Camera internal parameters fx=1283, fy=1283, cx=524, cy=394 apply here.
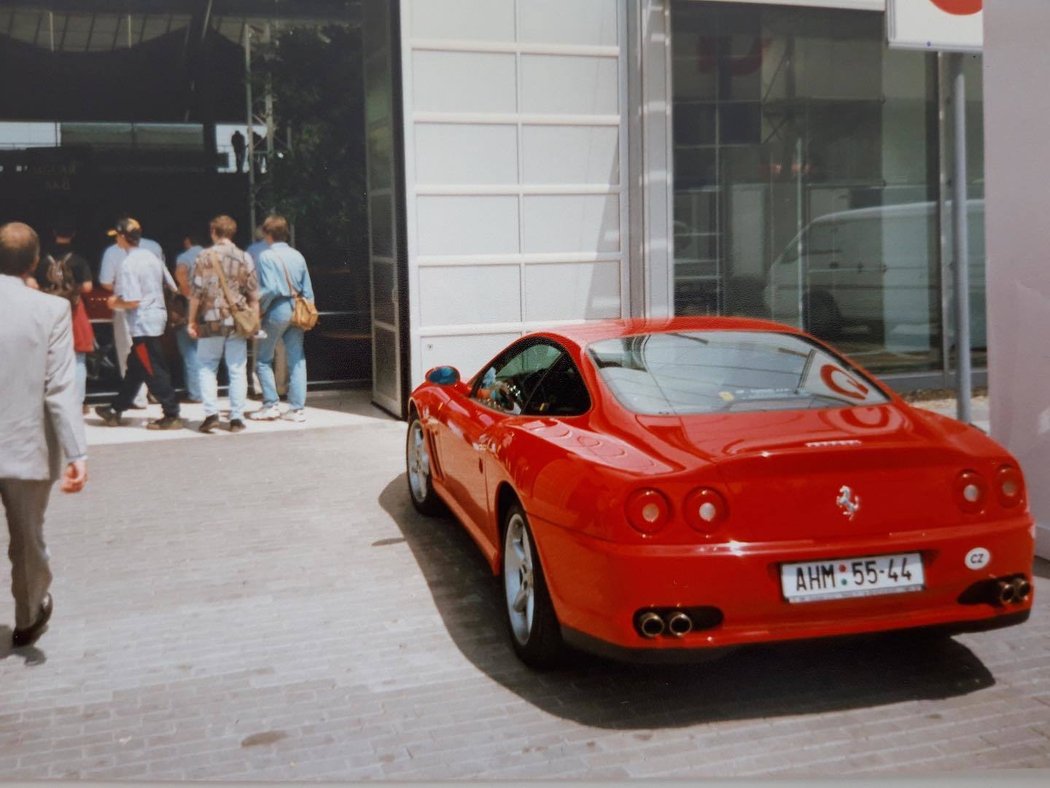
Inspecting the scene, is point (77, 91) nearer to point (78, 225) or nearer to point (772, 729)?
point (78, 225)

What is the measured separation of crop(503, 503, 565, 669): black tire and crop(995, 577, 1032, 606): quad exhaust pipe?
5.13 ft

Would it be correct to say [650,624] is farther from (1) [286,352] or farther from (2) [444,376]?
(1) [286,352]

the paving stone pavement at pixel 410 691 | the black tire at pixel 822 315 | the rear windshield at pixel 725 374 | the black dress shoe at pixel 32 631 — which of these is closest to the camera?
the paving stone pavement at pixel 410 691

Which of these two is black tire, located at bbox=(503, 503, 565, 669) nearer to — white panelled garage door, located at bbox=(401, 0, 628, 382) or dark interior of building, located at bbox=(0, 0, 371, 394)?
white panelled garage door, located at bbox=(401, 0, 628, 382)

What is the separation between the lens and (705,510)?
14.1 feet

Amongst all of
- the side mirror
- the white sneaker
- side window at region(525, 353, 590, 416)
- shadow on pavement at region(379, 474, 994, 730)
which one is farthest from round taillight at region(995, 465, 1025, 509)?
the white sneaker

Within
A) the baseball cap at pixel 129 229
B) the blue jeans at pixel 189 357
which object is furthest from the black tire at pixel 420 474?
the blue jeans at pixel 189 357

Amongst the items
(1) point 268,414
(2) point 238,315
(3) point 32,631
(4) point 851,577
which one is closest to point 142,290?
(2) point 238,315

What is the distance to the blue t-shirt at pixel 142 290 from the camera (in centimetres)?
1131

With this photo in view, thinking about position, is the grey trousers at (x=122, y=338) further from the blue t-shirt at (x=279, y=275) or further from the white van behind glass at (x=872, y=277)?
the white van behind glass at (x=872, y=277)

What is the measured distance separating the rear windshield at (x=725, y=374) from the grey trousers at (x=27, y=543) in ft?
7.77

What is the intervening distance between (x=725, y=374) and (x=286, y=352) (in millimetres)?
7124

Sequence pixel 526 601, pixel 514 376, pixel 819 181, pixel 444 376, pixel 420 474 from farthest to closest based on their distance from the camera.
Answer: pixel 819 181, pixel 420 474, pixel 444 376, pixel 514 376, pixel 526 601

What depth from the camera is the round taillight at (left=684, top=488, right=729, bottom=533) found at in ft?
Answer: 14.1
